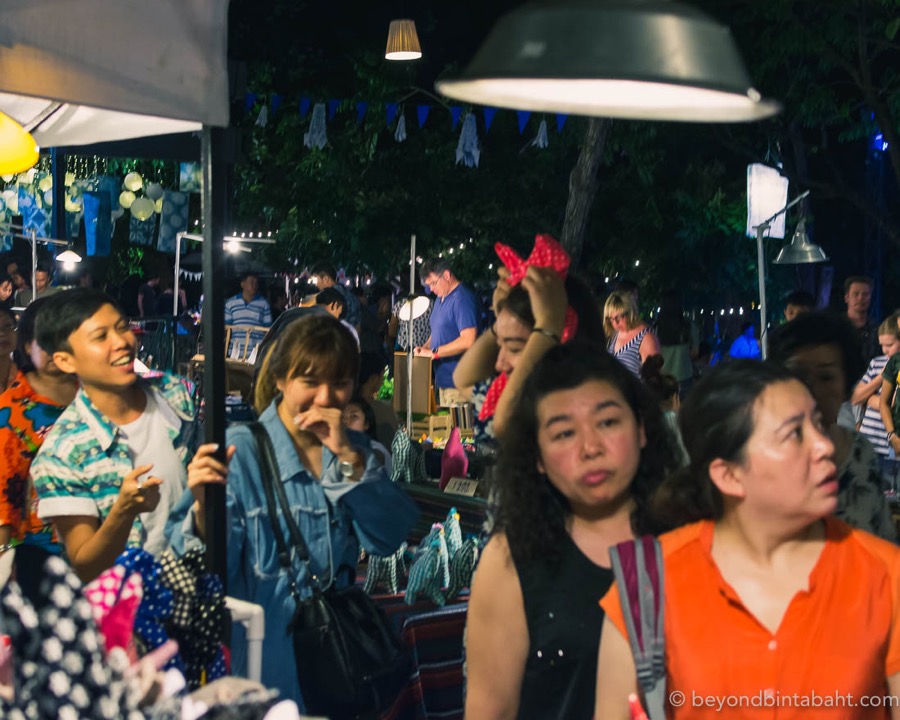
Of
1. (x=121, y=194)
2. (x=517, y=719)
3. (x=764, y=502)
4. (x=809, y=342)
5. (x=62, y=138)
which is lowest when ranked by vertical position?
(x=517, y=719)

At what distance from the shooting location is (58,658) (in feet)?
5.83

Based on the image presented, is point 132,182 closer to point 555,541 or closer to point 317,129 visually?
point 317,129

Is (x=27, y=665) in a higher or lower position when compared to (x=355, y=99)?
lower

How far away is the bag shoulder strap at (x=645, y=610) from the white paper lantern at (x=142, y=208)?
1592cm

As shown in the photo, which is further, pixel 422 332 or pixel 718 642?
pixel 422 332

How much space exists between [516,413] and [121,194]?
1606 cm

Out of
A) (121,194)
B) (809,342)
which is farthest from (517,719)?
(121,194)

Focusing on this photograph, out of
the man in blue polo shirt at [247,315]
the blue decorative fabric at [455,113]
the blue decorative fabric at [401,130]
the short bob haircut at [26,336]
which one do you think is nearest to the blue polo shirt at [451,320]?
the man in blue polo shirt at [247,315]

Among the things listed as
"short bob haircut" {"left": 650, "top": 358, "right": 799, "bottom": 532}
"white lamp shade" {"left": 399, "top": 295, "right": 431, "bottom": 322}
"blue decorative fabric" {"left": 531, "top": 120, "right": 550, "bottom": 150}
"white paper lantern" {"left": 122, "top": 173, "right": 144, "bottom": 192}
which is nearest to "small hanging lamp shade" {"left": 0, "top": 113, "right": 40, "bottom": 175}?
"short bob haircut" {"left": 650, "top": 358, "right": 799, "bottom": 532}

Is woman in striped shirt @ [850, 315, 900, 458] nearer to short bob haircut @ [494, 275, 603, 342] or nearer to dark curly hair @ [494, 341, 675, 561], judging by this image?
short bob haircut @ [494, 275, 603, 342]

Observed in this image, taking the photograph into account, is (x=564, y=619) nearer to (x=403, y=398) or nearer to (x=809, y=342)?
(x=809, y=342)

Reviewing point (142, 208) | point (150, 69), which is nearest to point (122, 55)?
point (150, 69)

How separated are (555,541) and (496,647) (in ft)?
0.85

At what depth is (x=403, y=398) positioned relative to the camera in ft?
44.6
